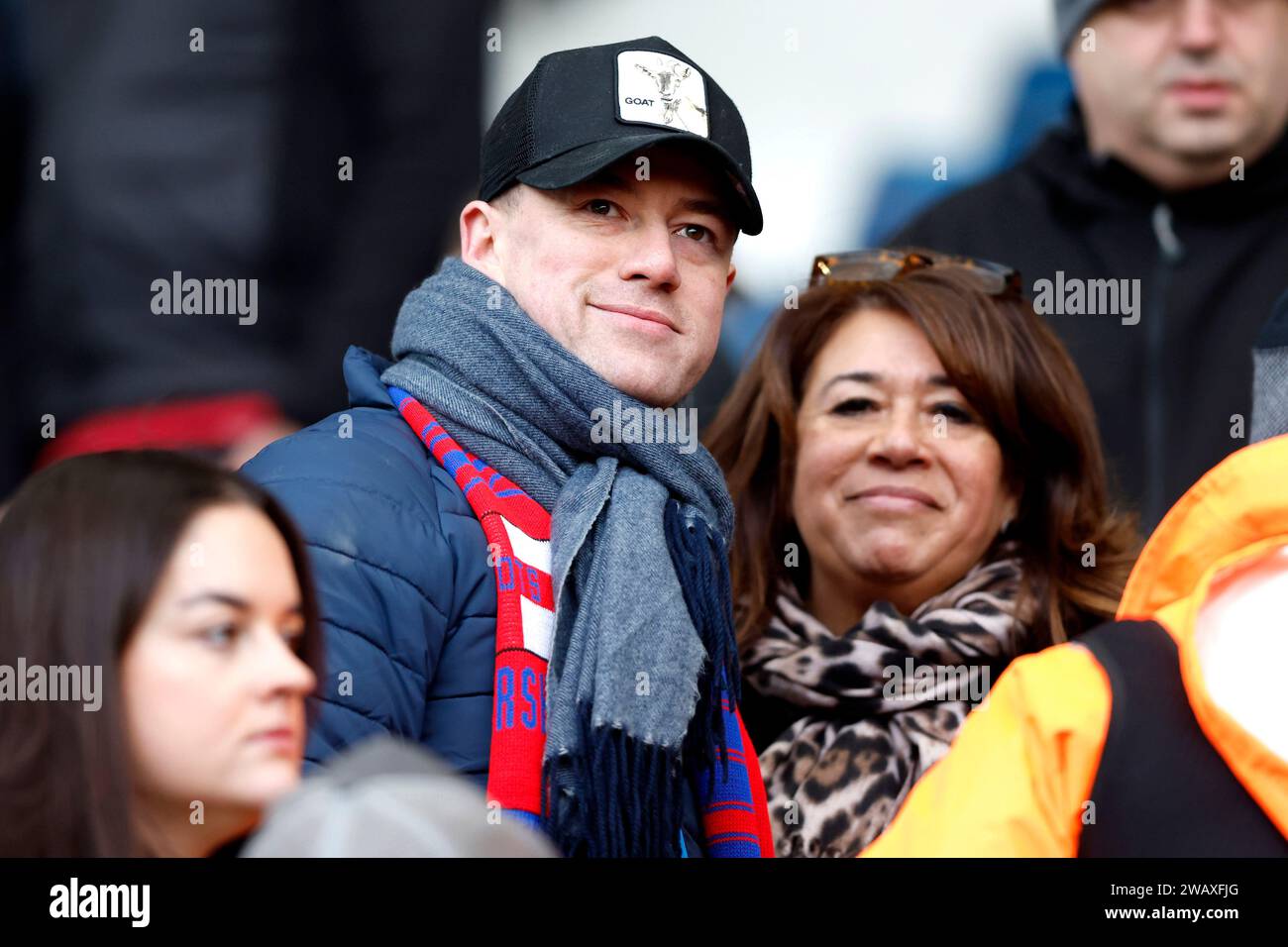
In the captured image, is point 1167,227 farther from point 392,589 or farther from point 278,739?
point 278,739

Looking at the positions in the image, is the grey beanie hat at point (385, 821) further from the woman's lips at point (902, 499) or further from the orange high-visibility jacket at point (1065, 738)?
the woman's lips at point (902, 499)

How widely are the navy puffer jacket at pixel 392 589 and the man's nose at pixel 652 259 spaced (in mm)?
384

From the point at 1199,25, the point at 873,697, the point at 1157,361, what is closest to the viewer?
the point at 873,697

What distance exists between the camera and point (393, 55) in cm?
325

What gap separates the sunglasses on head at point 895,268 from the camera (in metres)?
3.07

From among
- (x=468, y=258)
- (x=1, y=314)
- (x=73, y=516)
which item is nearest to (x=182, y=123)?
(x=1, y=314)

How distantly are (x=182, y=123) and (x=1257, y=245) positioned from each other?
1989mm

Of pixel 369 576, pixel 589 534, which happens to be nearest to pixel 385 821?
pixel 369 576

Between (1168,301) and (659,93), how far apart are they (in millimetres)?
1455

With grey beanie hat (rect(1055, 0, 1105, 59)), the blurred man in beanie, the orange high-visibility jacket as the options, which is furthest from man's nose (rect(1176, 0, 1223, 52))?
the orange high-visibility jacket

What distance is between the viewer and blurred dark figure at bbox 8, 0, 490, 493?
9.78 feet

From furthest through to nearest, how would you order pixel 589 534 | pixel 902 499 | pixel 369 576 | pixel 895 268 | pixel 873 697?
pixel 895 268, pixel 902 499, pixel 873 697, pixel 589 534, pixel 369 576

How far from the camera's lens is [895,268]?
10.1ft
